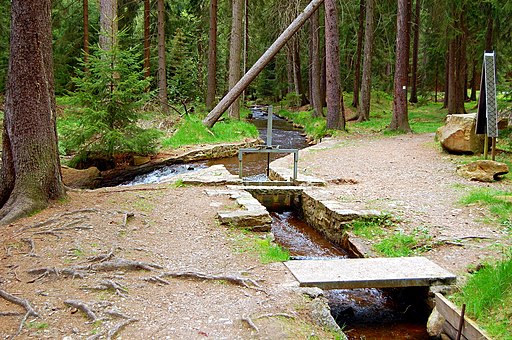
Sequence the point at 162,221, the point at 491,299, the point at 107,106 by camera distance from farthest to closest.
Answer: the point at 107,106, the point at 162,221, the point at 491,299

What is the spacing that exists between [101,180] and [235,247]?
684 centimetres

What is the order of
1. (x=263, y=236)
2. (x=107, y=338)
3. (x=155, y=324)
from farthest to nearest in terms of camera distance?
(x=263, y=236), (x=155, y=324), (x=107, y=338)

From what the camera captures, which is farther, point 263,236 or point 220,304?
point 263,236

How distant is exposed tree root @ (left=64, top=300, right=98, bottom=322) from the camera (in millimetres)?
3691

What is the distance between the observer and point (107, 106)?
1176 cm

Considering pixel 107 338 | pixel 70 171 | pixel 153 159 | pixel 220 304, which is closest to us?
pixel 107 338

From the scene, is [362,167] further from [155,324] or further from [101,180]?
[155,324]

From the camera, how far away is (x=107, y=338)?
11.1ft

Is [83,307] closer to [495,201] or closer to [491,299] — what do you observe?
[491,299]

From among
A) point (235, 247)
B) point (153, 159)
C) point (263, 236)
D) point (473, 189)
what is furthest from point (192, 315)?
point (153, 159)

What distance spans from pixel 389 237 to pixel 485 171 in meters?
4.32

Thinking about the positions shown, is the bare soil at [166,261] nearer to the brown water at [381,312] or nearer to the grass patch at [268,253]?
the grass patch at [268,253]

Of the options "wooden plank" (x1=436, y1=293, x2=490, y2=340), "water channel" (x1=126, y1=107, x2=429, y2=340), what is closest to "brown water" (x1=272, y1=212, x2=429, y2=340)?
"water channel" (x1=126, y1=107, x2=429, y2=340)

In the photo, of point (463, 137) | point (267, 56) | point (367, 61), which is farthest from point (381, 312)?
point (367, 61)
